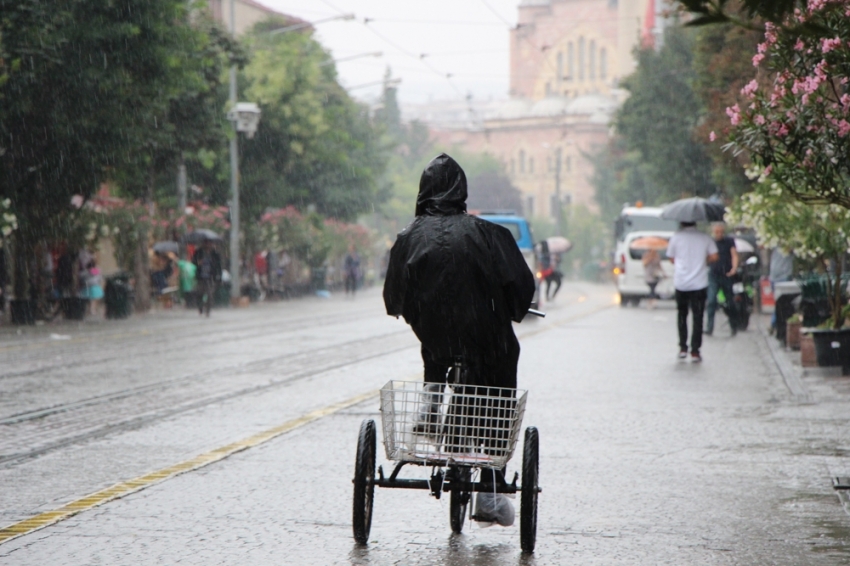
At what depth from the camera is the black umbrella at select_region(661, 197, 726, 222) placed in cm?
1767

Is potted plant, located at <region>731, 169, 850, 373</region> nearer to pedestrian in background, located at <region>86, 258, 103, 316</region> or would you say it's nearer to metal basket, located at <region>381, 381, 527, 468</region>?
metal basket, located at <region>381, 381, 527, 468</region>

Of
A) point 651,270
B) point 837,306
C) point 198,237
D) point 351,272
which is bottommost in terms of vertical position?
point 351,272

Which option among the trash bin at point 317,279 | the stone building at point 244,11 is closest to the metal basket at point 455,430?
the trash bin at point 317,279

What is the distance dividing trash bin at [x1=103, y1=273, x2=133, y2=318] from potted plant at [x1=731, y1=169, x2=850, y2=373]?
13.6 m

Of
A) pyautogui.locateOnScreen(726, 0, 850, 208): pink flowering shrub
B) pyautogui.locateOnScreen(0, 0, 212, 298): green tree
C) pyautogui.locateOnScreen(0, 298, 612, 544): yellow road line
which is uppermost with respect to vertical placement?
pyautogui.locateOnScreen(0, 0, 212, 298): green tree

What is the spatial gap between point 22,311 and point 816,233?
1500 cm

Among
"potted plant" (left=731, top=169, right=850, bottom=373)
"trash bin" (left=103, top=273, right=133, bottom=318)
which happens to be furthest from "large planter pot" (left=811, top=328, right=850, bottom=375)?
"trash bin" (left=103, top=273, right=133, bottom=318)

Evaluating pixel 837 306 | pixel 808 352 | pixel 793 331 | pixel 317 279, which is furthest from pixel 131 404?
pixel 317 279

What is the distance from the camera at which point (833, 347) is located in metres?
14.4

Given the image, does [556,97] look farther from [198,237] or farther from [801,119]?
[801,119]

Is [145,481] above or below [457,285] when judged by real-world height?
below

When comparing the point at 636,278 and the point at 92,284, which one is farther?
the point at 636,278

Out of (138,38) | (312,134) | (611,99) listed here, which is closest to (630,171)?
(312,134)

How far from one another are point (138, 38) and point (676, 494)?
20371 mm
